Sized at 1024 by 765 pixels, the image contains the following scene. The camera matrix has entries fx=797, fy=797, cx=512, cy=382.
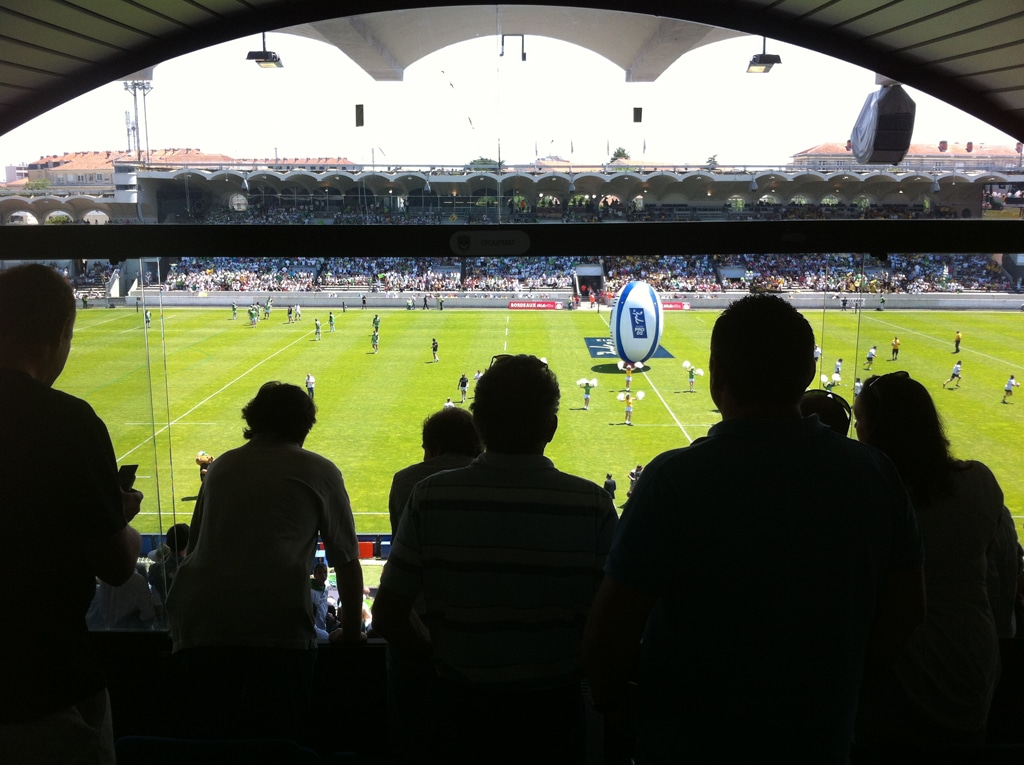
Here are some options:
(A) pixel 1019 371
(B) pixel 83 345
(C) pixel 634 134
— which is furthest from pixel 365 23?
(A) pixel 1019 371

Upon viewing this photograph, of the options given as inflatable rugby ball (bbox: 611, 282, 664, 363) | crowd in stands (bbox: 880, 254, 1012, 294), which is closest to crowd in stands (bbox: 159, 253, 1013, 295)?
inflatable rugby ball (bbox: 611, 282, 664, 363)

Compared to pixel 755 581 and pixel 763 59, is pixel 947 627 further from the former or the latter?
pixel 763 59

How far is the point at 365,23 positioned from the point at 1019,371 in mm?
16978

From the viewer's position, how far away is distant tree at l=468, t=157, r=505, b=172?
14.2 ft

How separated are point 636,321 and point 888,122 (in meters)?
13.6

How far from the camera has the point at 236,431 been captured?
15672 millimetres

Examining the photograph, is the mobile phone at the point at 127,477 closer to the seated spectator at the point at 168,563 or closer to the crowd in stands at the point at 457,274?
the seated spectator at the point at 168,563

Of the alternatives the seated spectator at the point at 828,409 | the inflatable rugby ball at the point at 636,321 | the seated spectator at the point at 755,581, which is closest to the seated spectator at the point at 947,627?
the seated spectator at the point at 828,409

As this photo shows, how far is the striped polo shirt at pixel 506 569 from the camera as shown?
1.54 m

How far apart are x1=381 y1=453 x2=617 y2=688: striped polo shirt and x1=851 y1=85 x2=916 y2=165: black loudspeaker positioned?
13.7 feet

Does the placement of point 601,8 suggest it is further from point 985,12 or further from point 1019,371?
point 1019,371

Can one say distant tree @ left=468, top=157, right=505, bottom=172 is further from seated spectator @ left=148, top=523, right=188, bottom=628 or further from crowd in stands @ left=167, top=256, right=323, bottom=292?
crowd in stands @ left=167, top=256, right=323, bottom=292

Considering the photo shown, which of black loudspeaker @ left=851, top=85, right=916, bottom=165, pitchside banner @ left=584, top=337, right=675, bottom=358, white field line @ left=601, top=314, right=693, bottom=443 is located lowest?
white field line @ left=601, top=314, right=693, bottom=443

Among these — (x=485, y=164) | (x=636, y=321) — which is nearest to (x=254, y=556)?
(x=485, y=164)
